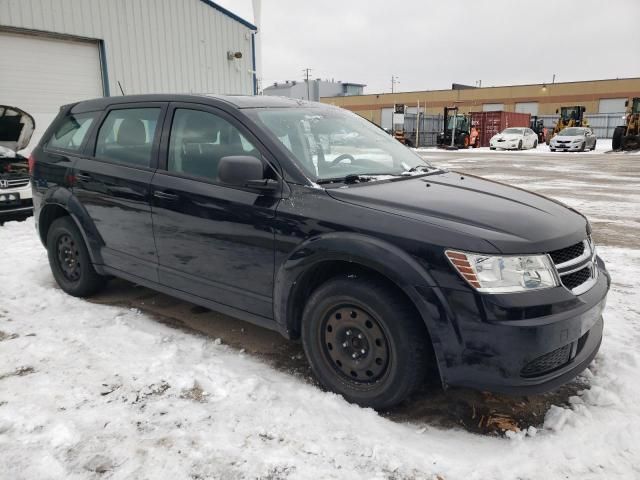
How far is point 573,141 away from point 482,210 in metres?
31.5

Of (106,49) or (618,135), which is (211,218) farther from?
(618,135)

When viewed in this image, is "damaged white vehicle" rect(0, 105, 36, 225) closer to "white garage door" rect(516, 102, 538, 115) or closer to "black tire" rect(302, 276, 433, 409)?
"black tire" rect(302, 276, 433, 409)

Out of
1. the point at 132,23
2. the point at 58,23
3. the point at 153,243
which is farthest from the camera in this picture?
the point at 132,23

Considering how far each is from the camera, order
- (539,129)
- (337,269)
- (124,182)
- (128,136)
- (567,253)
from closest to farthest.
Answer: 1. (567,253)
2. (337,269)
3. (124,182)
4. (128,136)
5. (539,129)

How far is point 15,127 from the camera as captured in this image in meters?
9.99

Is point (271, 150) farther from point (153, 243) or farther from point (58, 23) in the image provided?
point (58, 23)

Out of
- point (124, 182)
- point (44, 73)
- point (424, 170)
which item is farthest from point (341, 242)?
point (44, 73)

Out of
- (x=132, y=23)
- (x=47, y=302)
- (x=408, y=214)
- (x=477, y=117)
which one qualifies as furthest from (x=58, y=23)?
(x=477, y=117)

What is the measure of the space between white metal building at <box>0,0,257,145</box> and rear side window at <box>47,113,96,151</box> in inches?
280

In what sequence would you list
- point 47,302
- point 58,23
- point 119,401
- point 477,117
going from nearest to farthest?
1. point 119,401
2. point 47,302
3. point 58,23
4. point 477,117

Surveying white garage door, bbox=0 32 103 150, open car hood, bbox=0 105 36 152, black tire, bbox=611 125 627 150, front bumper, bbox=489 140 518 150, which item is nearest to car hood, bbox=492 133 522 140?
front bumper, bbox=489 140 518 150

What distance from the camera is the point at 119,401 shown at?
2867 mm

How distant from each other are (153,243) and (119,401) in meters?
1.24

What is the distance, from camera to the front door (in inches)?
122
